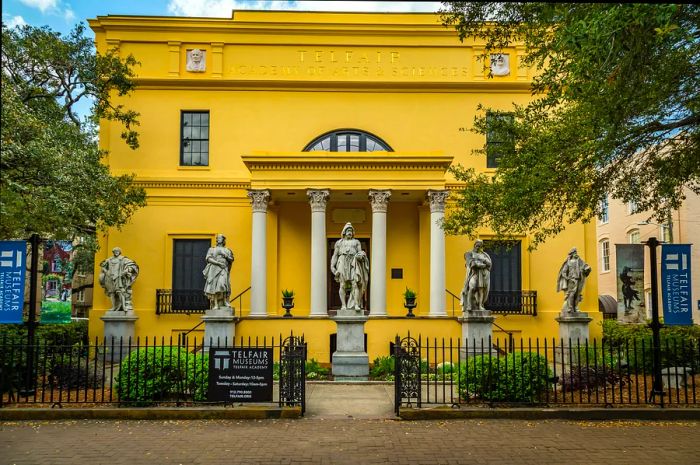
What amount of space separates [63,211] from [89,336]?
853 centimetres

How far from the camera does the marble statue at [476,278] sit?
1661 cm

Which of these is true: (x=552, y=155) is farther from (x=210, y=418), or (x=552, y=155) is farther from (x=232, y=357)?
(x=210, y=418)

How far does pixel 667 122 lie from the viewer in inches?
444

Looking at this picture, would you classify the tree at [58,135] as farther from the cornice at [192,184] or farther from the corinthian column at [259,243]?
the corinthian column at [259,243]

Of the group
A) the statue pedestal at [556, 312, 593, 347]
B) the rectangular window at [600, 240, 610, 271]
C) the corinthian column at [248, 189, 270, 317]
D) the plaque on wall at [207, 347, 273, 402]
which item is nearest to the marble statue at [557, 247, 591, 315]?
the statue pedestal at [556, 312, 593, 347]

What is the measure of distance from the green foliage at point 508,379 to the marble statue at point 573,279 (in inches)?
308

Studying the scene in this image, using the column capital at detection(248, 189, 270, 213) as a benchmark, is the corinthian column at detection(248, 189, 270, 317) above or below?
below

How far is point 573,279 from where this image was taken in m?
17.9

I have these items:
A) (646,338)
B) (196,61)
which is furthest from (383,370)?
(196,61)

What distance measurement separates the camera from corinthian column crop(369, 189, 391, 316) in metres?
19.3

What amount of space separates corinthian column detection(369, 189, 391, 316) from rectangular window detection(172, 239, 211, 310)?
644 cm

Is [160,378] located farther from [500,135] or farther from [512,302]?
[512,302]

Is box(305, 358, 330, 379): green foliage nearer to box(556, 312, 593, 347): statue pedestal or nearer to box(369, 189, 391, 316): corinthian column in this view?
box(369, 189, 391, 316): corinthian column

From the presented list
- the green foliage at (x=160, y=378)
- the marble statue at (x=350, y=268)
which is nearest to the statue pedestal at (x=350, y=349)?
the marble statue at (x=350, y=268)
